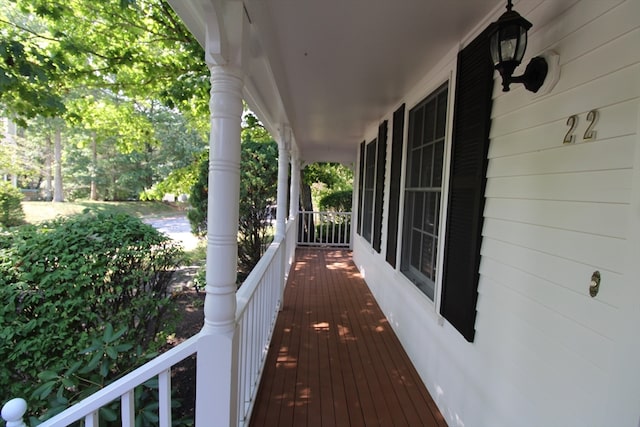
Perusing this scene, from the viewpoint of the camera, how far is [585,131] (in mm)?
1150

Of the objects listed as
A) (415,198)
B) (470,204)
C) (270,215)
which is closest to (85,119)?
(270,215)

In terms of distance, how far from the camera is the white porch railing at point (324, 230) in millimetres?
8625

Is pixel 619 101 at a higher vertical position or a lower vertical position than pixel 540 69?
lower

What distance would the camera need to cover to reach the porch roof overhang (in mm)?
1625

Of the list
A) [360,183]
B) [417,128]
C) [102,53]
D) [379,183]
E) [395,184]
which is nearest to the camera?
[417,128]

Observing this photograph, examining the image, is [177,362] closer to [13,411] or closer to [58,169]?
[13,411]

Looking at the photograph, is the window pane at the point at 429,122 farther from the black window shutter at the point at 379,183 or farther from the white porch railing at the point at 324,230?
the white porch railing at the point at 324,230

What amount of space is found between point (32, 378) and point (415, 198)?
126 inches

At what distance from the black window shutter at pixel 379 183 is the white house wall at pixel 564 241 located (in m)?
2.64

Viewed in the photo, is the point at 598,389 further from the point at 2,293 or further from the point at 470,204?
the point at 2,293

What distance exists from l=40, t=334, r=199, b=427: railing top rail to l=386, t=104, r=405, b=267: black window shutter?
8.60 ft

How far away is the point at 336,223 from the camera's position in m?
8.92

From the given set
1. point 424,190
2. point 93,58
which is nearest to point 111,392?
point 424,190

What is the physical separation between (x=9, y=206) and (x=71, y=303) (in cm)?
1168
